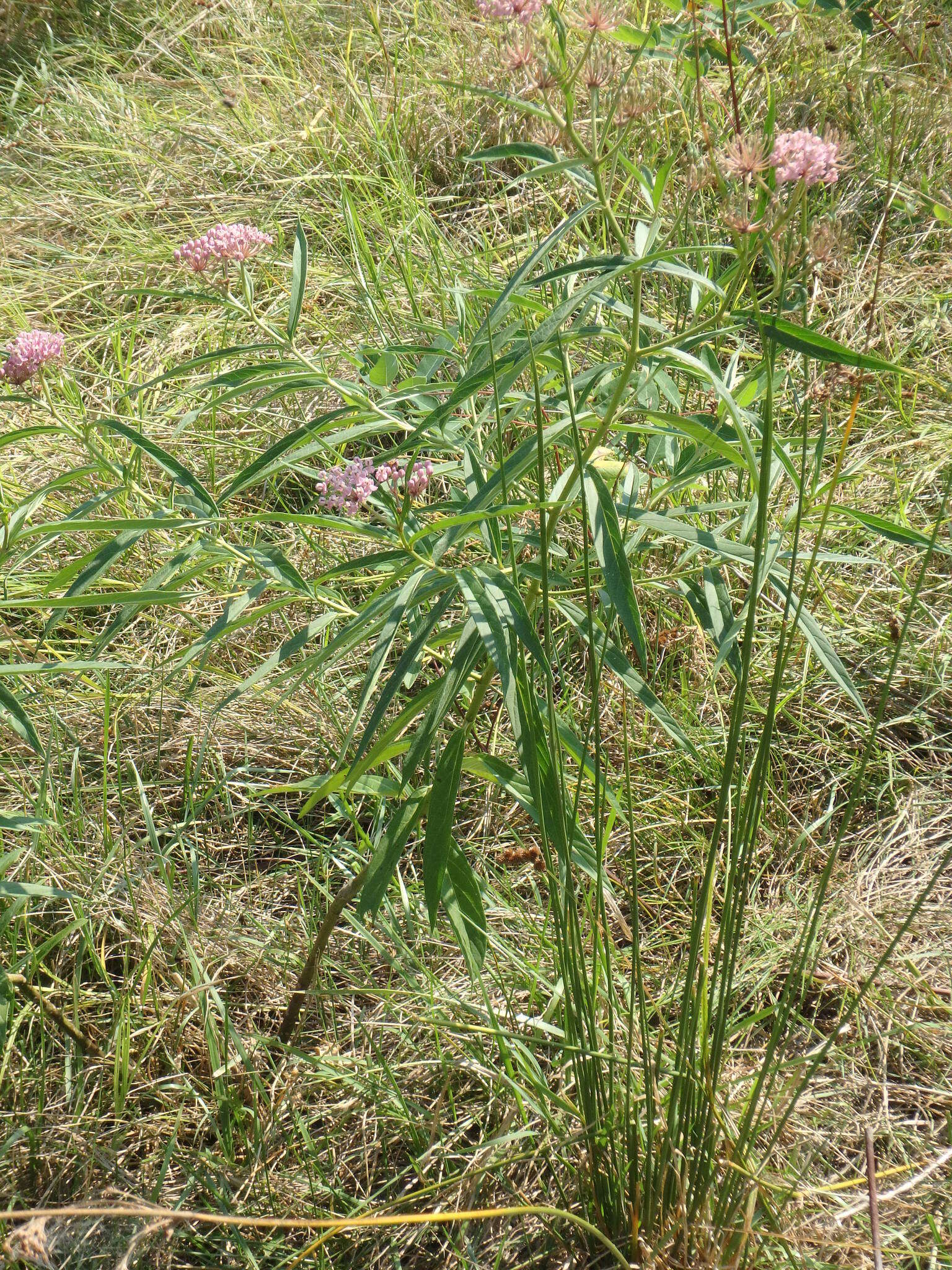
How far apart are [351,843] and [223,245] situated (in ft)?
2.96

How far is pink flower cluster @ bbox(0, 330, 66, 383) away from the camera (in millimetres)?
1464

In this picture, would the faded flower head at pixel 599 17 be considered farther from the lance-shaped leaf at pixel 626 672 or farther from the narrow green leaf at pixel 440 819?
the narrow green leaf at pixel 440 819

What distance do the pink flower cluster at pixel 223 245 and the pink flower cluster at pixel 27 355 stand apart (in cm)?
22

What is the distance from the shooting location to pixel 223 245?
1403 mm

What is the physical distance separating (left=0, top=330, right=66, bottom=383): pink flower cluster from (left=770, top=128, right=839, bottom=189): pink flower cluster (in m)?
0.97

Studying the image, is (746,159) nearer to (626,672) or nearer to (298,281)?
(626,672)

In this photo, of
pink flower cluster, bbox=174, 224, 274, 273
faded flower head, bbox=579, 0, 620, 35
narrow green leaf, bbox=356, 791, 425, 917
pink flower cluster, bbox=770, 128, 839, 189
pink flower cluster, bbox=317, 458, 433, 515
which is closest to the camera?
pink flower cluster, bbox=770, 128, 839, 189

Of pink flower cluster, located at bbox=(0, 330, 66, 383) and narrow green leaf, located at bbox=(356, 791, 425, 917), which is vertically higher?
pink flower cluster, located at bbox=(0, 330, 66, 383)

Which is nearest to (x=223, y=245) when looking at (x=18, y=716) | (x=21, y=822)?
(x=18, y=716)

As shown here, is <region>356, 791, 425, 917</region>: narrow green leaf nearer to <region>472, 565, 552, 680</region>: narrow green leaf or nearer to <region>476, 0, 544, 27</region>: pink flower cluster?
<region>472, 565, 552, 680</region>: narrow green leaf

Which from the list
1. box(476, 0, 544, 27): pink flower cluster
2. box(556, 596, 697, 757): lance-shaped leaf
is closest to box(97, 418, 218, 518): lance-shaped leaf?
box(556, 596, 697, 757): lance-shaped leaf

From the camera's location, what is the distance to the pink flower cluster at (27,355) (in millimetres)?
1464

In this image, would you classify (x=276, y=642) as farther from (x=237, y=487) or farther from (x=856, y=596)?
(x=856, y=596)

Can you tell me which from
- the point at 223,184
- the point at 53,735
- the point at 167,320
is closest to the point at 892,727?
the point at 53,735
